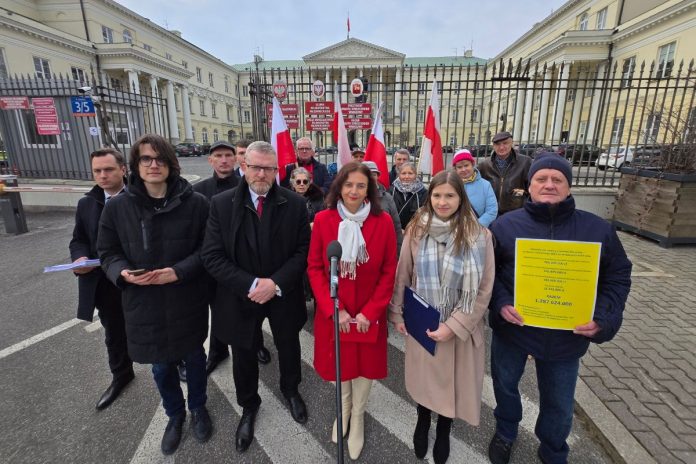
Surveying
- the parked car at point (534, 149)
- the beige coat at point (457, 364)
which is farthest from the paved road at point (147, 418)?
the parked car at point (534, 149)

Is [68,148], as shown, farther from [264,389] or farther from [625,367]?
[625,367]

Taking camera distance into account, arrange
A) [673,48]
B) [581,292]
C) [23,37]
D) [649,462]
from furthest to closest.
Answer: [23,37]
[673,48]
[649,462]
[581,292]

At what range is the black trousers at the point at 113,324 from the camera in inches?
114

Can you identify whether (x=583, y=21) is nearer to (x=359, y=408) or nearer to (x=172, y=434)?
(x=359, y=408)

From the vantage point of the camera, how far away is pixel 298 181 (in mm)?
A: 3812

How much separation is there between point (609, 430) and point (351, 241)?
2421mm

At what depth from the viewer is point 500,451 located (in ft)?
7.62

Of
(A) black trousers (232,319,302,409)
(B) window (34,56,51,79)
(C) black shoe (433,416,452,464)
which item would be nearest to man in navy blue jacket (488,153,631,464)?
(C) black shoe (433,416,452,464)

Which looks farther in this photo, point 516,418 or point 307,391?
point 307,391

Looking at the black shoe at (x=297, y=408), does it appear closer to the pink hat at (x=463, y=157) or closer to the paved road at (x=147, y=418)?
the paved road at (x=147, y=418)

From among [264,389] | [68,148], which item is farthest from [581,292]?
[68,148]

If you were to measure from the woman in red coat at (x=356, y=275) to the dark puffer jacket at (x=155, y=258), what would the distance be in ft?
3.00

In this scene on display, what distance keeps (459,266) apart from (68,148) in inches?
509

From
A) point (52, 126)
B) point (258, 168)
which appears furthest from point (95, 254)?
point (52, 126)
